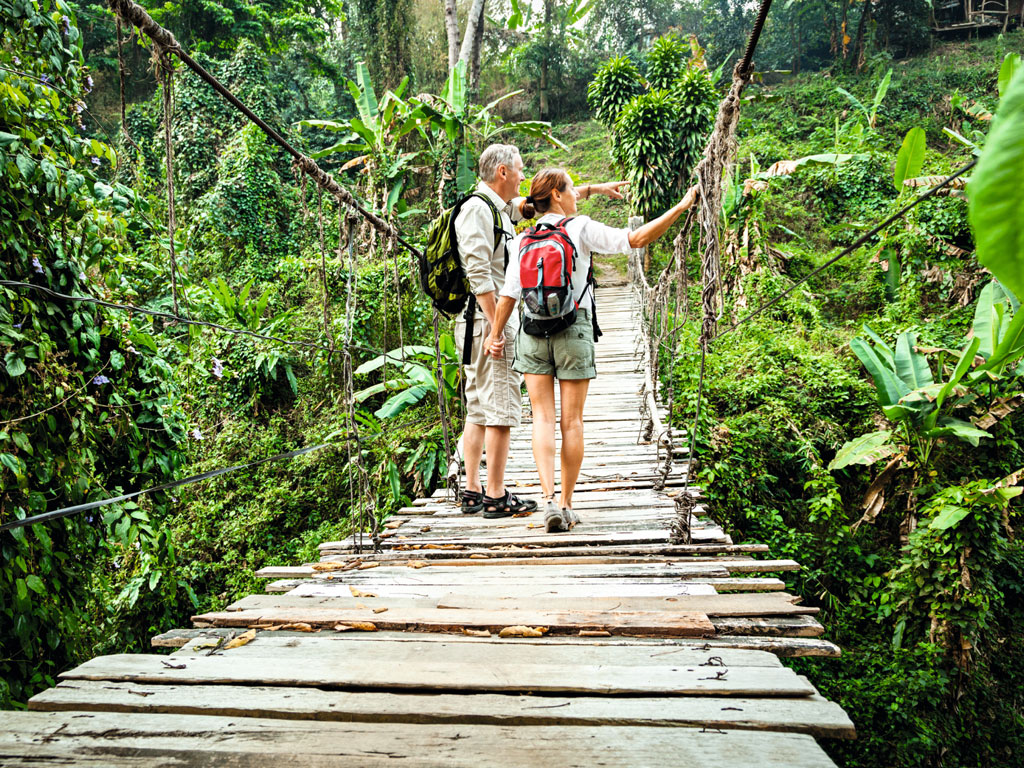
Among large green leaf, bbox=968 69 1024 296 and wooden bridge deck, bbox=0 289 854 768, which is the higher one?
large green leaf, bbox=968 69 1024 296

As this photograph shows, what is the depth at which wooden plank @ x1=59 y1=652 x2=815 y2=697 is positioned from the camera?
1230mm

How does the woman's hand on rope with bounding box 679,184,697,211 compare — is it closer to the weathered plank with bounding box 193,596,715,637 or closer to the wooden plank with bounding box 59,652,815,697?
the weathered plank with bounding box 193,596,715,637

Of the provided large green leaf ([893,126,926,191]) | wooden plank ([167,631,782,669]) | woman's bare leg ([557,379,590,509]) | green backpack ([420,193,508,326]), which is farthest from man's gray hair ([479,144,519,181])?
large green leaf ([893,126,926,191])

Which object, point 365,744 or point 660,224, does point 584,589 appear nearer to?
point 365,744

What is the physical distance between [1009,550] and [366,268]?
6.54 m

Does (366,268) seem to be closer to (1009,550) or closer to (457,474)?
(457,474)

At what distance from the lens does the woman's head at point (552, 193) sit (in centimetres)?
263

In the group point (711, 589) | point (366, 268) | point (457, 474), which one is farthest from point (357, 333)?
point (711, 589)

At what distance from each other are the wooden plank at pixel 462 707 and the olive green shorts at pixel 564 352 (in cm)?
154

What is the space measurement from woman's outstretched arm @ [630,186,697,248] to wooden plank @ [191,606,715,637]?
49.7 inches

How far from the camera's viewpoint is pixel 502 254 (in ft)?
9.34

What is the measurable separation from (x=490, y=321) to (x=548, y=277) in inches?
16.3

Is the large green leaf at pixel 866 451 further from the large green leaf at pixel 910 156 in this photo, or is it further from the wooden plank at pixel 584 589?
the large green leaf at pixel 910 156

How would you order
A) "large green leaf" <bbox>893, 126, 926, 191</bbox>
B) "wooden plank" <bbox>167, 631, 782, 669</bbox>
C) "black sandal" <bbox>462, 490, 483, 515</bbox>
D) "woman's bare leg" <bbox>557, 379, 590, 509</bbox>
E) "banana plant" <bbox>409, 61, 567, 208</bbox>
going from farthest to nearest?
"banana plant" <bbox>409, 61, 567, 208</bbox> < "large green leaf" <bbox>893, 126, 926, 191</bbox> < "black sandal" <bbox>462, 490, 483, 515</bbox> < "woman's bare leg" <bbox>557, 379, 590, 509</bbox> < "wooden plank" <bbox>167, 631, 782, 669</bbox>
